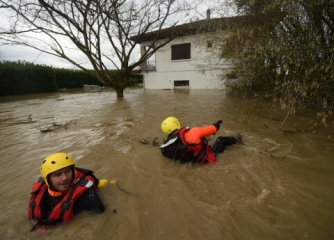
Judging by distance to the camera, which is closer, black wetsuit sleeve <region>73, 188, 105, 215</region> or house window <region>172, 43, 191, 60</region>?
black wetsuit sleeve <region>73, 188, 105, 215</region>

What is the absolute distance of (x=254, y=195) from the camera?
2719 millimetres

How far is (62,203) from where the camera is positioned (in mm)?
2436

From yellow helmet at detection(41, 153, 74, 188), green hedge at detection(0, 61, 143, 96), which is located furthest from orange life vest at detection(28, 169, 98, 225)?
green hedge at detection(0, 61, 143, 96)

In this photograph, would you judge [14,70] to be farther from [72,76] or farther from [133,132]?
[133,132]

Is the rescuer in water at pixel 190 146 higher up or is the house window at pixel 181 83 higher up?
the house window at pixel 181 83

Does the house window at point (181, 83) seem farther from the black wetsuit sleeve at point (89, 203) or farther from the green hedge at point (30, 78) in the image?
the black wetsuit sleeve at point (89, 203)

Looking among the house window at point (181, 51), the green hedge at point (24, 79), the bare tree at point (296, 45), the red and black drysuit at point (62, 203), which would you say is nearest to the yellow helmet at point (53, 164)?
the red and black drysuit at point (62, 203)

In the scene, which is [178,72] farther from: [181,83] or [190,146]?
[190,146]

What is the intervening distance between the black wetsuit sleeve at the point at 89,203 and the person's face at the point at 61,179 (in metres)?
0.23

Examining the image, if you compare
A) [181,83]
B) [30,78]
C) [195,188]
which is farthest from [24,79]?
[195,188]

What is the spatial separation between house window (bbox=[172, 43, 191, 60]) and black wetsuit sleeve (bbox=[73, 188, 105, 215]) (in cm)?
1773

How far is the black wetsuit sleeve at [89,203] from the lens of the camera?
2.55 meters

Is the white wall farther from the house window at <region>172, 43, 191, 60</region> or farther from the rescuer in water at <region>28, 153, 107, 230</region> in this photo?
the rescuer in water at <region>28, 153, 107, 230</region>

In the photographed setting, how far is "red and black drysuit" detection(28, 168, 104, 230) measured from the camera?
2406 mm
